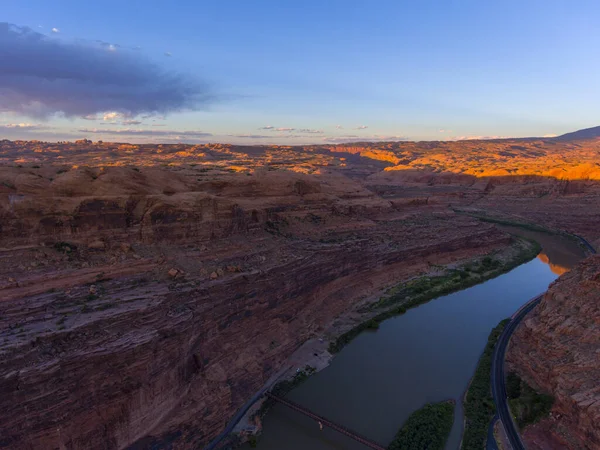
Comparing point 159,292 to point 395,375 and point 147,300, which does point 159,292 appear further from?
point 395,375

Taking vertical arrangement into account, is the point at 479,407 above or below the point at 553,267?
above

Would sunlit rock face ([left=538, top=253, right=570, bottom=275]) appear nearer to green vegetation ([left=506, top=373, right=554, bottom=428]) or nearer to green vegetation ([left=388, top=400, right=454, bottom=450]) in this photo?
green vegetation ([left=506, top=373, right=554, bottom=428])

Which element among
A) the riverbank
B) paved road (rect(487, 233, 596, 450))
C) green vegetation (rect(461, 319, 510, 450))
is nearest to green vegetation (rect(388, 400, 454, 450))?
green vegetation (rect(461, 319, 510, 450))

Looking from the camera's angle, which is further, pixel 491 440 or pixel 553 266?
pixel 553 266

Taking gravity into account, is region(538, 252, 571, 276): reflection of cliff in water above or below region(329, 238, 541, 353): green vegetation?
below

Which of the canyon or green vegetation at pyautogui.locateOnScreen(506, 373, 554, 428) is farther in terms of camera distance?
green vegetation at pyautogui.locateOnScreen(506, 373, 554, 428)

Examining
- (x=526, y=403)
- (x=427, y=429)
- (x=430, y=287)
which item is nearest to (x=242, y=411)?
(x=427, y=429)
